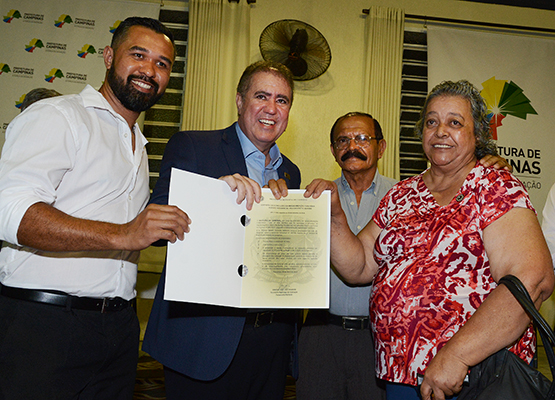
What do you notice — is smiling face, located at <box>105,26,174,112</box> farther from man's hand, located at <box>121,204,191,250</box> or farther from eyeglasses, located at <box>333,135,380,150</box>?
eyeglasses, located at <box>333,135,380,150</box>

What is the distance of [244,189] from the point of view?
4.98 feet

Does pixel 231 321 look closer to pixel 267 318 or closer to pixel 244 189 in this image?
pixel 267 318

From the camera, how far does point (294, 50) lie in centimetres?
478

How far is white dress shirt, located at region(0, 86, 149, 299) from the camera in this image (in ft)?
4.69

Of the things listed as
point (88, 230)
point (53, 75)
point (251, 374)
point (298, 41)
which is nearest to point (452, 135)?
point (251, 374)

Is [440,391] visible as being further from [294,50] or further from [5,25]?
[5,25]

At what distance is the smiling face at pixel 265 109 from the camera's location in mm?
1986

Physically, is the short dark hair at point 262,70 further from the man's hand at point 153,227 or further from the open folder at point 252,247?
the man's hand at point 153,227

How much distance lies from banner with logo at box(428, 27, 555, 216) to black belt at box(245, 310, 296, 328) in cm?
440

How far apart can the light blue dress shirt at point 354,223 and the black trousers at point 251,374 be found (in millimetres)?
576

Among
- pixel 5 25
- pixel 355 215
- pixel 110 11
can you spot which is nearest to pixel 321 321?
pixel 355 215

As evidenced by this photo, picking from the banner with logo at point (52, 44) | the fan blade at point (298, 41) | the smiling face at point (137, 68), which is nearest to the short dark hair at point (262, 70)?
the smiling face at point (137, 68)

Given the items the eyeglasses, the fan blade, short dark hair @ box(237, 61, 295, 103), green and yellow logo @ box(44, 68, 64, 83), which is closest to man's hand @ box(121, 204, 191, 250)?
short dark hair @ box(237, 61, 295, 103)

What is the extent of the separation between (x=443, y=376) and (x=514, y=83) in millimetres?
5303
